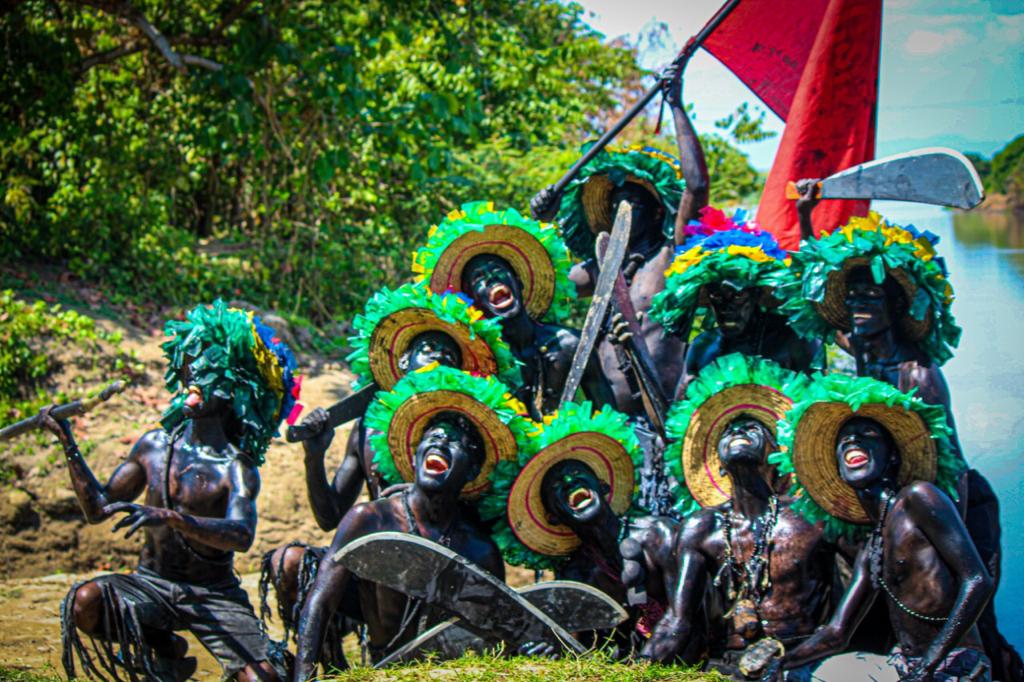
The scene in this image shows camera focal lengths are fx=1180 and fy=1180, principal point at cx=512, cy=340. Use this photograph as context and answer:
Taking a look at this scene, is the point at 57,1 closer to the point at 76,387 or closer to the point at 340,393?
the point at 76,387

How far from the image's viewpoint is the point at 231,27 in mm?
11359

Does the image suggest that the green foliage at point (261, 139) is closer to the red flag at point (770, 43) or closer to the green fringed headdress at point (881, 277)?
the red flag at point (770, 43)

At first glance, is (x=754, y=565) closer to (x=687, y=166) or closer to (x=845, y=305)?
(x=845, y=305)

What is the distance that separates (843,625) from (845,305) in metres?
1.50

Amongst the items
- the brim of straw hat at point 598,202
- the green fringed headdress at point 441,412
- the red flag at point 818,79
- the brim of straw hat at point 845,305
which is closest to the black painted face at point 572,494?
the green fringed headdress at point 441,412

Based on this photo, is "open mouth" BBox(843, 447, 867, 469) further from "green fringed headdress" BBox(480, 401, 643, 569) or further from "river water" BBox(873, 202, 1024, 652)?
"river water" BBox(873, 202, 1024, 652)

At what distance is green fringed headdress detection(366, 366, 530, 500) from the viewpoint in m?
5.12

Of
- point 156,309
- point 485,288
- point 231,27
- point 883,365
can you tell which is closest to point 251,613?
point 485,288

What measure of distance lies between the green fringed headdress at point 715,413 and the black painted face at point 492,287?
1.14 m

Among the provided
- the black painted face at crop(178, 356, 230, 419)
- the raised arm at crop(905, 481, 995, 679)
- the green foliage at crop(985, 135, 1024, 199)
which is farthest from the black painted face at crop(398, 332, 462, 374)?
the green foliage at crop(985, 135, 1024, 199)

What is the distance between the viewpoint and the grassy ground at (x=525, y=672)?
4.54 m

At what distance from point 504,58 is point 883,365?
25.4ft

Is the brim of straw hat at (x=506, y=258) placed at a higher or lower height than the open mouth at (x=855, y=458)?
higher

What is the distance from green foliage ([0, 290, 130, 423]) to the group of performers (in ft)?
14.1
